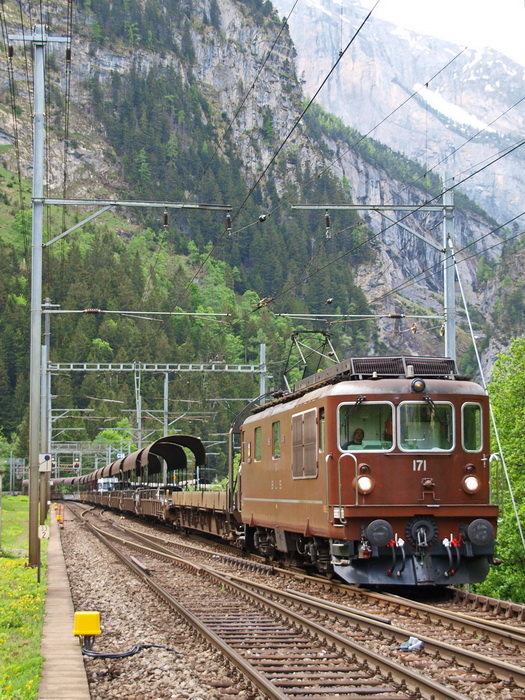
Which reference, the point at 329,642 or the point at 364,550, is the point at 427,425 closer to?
the point at 364,550

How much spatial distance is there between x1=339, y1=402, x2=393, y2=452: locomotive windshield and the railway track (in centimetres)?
243

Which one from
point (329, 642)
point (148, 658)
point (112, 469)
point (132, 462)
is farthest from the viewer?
point (112, 469)

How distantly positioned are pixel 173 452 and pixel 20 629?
31883 mm

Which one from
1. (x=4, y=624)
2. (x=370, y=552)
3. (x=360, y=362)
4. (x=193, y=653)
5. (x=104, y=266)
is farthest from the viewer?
(x=104, y=266)

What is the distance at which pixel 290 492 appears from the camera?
17844 millimetres

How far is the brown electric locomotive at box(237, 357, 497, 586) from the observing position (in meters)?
14.8

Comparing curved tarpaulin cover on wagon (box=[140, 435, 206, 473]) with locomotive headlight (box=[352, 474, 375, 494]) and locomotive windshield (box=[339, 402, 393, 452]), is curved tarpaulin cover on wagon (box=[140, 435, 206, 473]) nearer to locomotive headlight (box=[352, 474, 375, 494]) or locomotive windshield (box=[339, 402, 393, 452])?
locomotive windshield (box=[339, 402, 393, 452])

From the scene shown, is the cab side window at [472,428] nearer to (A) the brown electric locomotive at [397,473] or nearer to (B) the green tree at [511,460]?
(A) the brown electric locomotive at [397,473]

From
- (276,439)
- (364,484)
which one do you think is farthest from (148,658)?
(276,439)

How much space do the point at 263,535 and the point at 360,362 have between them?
7.46 m

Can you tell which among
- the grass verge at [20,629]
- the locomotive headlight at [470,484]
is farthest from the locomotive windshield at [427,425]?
the grass verge at [20,629]

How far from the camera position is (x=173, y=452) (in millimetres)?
44094

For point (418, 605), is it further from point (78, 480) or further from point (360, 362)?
point (78, 480)

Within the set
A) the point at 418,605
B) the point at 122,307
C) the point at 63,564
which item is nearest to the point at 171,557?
the point at 63,564
